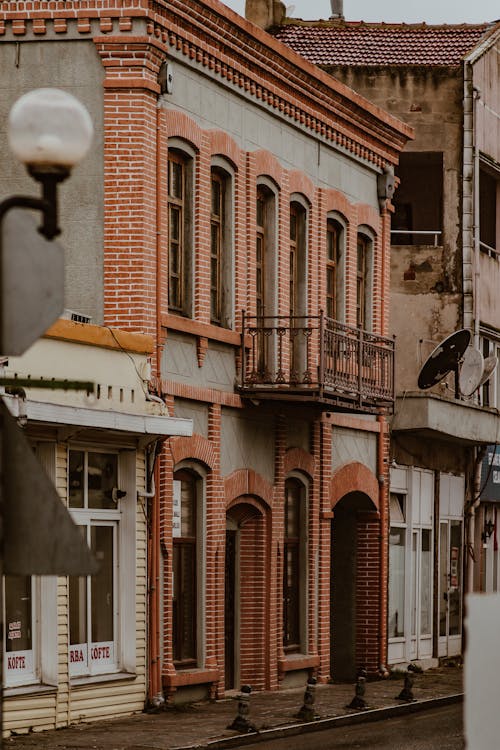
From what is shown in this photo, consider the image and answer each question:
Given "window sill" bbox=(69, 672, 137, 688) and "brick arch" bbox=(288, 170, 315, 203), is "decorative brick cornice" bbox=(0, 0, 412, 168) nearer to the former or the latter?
"brick arch" bbox=(288, 170, 315, 203)

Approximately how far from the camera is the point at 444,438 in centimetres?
3300

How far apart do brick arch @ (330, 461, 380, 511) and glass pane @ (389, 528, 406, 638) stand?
157 cm

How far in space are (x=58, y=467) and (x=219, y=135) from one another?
5.75 m

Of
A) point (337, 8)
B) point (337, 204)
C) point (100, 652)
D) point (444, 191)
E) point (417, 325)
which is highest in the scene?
point (337, 8)

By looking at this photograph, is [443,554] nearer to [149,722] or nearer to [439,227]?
[439,227]

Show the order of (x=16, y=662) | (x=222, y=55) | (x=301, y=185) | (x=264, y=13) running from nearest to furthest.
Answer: (x=16, y=662), (x=222, y=55), (x=301, y=185), (x=264, y=13)

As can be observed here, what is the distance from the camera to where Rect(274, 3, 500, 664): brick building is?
32.4m

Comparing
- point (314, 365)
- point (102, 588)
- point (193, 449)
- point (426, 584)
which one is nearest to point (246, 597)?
point (193, 449)

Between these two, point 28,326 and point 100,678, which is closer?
point 28,326

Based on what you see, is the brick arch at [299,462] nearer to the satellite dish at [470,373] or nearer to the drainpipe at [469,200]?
the satellite dish at [470,373]

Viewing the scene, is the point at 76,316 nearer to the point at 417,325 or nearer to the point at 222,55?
the point at 222,55

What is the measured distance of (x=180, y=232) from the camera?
75.8ft

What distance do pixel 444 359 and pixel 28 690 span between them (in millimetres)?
13568

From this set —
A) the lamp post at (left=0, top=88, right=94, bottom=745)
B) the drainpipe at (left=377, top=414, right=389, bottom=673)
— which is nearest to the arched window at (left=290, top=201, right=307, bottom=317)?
the drainpipe at (left=377, top=414, right=389, bottom=673)
